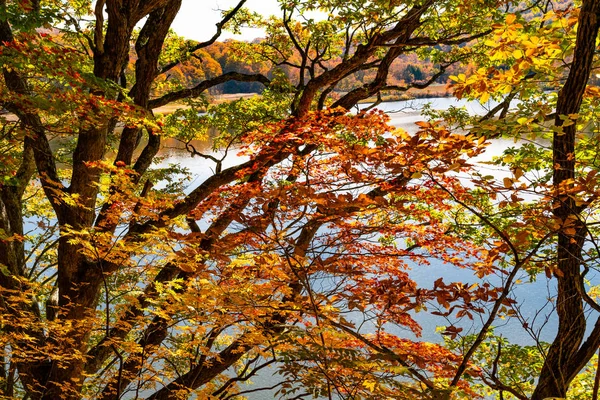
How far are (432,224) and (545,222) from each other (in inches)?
95.5

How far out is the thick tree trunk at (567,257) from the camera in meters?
2.29

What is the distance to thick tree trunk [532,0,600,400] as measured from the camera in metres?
2.29

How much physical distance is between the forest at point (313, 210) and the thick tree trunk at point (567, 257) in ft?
0.04

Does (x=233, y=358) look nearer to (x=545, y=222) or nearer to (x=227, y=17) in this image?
(x=545, y=222)

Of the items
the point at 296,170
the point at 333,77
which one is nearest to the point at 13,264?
the point at 296,170

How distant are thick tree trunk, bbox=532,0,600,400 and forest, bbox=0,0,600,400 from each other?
1 centimetres

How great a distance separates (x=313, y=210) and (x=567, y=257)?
7.78 feet

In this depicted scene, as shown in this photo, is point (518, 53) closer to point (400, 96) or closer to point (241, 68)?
point (400, 96)

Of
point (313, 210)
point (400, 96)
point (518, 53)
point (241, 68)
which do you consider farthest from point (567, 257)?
point (241, 68)

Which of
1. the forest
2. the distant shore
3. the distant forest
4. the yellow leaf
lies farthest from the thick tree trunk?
the distant shore

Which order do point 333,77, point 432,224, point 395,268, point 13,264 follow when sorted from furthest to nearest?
point 333,77, point 13,264, point 432,224, point 395,268

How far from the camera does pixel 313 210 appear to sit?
4.39 metres

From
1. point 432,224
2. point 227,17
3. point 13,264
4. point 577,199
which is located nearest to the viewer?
point 577,199

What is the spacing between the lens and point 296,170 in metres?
Result: 4.41
